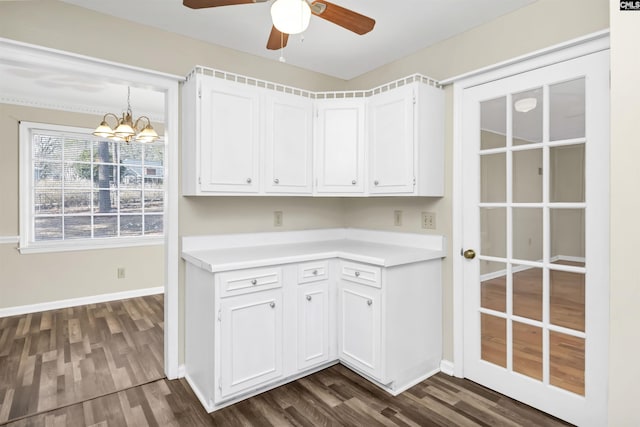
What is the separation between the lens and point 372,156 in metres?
2.70

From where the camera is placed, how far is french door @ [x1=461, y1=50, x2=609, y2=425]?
1.86m

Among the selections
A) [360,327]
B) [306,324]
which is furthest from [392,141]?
[306,324]

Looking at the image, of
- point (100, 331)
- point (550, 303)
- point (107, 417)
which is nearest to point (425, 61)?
point (550, 303)

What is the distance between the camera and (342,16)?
1.72 m

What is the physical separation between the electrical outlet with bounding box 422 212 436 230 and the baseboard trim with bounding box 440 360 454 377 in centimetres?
99

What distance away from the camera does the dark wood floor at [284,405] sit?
1994 mm

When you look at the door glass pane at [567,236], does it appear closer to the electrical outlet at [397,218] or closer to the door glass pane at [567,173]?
the door glass pane at [567,173]

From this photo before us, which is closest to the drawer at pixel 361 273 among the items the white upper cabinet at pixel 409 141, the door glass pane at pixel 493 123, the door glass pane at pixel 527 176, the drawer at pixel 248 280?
the drawer at pixel 248 280

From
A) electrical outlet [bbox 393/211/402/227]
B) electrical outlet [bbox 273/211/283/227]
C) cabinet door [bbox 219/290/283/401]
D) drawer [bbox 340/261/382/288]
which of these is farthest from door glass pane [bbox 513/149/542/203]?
electrical outlet [bbox 273/211/283/227]

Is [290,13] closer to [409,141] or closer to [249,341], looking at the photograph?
[409,141]

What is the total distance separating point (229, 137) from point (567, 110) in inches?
81.3

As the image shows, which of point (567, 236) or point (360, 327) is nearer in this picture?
point (567, 236)

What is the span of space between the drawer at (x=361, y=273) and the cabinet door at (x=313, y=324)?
6.8 inches

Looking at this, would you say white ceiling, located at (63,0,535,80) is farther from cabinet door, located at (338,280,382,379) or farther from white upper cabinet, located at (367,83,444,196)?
cabinet door, located at (338,280,382,379)
